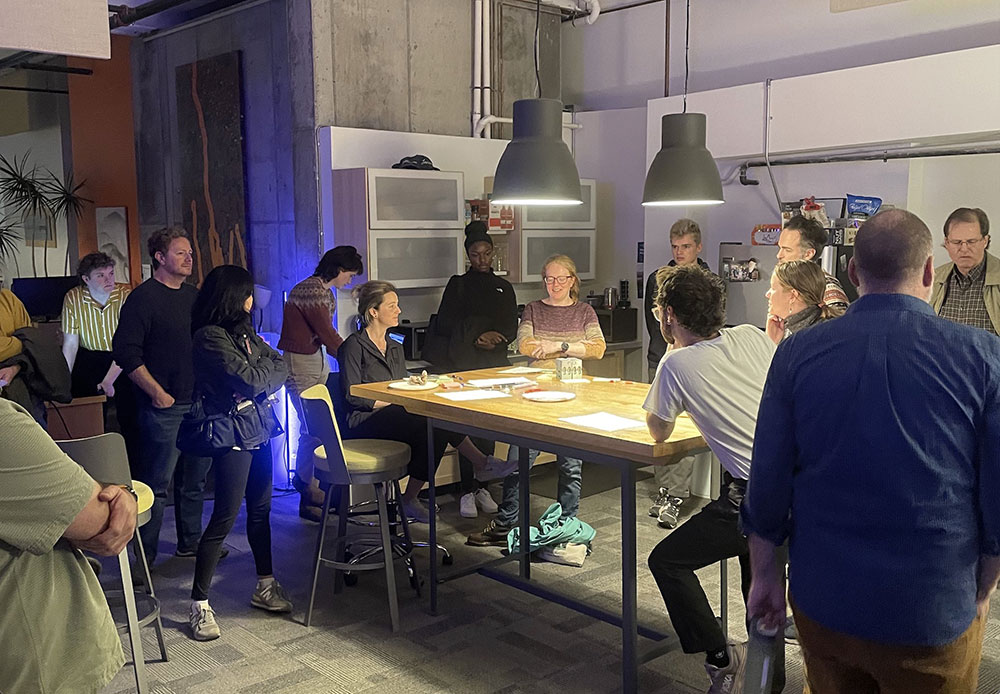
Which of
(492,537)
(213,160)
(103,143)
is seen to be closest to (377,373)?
(492,537)

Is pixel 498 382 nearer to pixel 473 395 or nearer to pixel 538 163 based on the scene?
pixel 473 395

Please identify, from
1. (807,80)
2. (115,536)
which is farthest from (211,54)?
(115,536)

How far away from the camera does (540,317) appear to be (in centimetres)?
512

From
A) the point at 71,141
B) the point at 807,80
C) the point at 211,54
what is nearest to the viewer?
the point at 807,80

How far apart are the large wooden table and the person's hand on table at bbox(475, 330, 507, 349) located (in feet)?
3.11

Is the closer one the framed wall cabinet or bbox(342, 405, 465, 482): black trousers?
bbox(342, 405, 465, 482): black trousers

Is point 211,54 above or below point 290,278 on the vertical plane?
above

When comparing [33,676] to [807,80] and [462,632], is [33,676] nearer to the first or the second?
[462,632]

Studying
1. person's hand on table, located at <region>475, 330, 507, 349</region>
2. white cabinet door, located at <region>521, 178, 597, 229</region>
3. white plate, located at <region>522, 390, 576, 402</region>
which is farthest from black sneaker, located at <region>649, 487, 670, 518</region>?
white cabinet door, located at <region>521, 178, 597, 229</region>

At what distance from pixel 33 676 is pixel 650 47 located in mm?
6366

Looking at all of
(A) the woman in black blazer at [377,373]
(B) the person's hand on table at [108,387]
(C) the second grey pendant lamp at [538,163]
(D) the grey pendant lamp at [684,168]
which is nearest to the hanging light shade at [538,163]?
(C) the second grey pendant lamp at [538,163]

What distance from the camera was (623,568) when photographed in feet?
10.6

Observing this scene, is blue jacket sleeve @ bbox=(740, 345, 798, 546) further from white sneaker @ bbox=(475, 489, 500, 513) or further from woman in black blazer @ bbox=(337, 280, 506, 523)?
white sneaker @ bbox=(475, 489, 500, 513)

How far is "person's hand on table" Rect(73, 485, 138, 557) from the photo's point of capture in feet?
6.08
